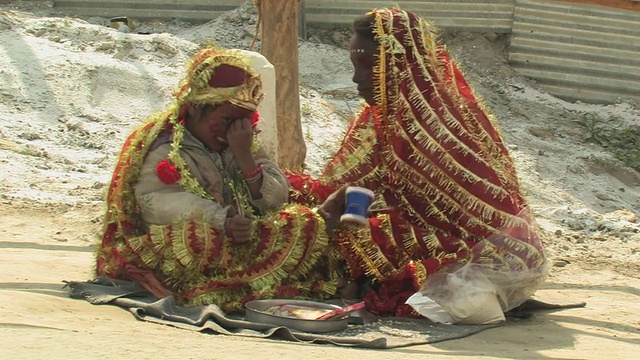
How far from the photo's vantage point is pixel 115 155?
27.3 ft

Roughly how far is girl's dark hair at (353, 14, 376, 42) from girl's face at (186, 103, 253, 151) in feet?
2.18

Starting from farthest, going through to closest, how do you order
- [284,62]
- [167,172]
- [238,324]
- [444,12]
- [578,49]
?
[578,49], [444,12], [284,62], [167,172], [238,324]

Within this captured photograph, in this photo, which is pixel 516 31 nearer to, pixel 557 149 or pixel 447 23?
pixel 447 23

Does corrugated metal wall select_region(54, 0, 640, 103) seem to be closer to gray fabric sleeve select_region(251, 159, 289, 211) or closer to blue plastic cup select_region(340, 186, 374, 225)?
gray fabric sleeve select_region(251, 159, 289, 211)

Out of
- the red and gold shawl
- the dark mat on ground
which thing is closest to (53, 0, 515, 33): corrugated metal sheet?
the red and gold shawl

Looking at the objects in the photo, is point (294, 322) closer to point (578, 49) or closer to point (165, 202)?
point (165, 202)

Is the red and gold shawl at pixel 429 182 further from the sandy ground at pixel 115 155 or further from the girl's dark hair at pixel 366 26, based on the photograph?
the sandy ground at pixel 115 155

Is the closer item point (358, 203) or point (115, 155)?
point (358, 203)

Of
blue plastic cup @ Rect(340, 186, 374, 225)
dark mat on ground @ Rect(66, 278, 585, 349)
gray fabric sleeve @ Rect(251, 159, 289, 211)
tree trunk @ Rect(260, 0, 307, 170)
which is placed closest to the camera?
dark mat on ground @ Rect(66, 278, 585, 349)

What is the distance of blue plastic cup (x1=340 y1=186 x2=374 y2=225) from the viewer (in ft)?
15.4

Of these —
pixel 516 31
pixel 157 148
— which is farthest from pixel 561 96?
pixel 157 148

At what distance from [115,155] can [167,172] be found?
361cm

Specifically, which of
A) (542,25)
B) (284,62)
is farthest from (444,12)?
(284,62)

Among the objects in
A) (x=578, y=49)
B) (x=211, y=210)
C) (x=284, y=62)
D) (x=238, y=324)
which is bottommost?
(x=238, y=324)
